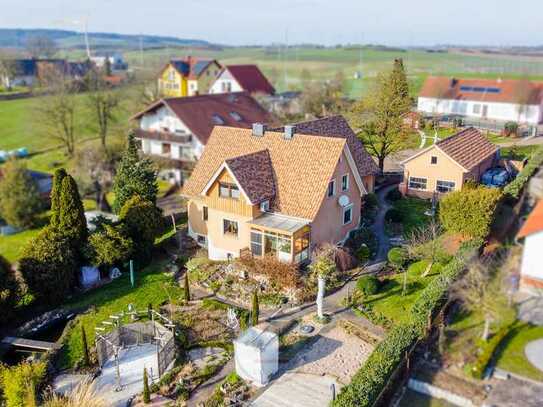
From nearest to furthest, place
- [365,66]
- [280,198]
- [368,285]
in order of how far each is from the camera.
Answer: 1. [368,285]
2. [280,198]
3. [365,66]

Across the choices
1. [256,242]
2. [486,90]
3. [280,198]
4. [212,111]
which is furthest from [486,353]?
[486,90]

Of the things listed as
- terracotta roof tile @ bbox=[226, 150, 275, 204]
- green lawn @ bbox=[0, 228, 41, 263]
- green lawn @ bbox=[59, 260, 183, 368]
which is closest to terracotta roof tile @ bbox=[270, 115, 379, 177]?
terracotta roof tile @ bbox=[226, 150, 275, 204]

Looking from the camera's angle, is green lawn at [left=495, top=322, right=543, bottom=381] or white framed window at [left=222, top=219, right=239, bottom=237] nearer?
green lawn at [left=495, top=322, right=543, bottom=381]

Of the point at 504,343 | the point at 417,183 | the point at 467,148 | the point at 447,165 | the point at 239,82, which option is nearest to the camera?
the point at 504,343

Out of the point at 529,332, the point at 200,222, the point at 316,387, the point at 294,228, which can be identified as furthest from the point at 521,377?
the point at 200,222

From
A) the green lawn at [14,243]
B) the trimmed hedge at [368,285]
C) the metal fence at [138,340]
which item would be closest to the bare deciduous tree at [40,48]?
the green lawn at [14,243]

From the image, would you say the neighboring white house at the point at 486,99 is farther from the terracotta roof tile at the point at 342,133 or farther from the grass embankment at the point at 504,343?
the grass embankment at the point at 504,343

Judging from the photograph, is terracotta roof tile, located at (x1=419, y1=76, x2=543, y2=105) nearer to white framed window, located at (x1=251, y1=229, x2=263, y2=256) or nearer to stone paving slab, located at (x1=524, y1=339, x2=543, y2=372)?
white framed window, located at (x1=251, y1=229, x2=263, y2=256)

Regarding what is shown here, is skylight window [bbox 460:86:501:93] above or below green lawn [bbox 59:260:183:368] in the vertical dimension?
above

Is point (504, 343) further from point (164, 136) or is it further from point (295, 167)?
point (164, 136)
